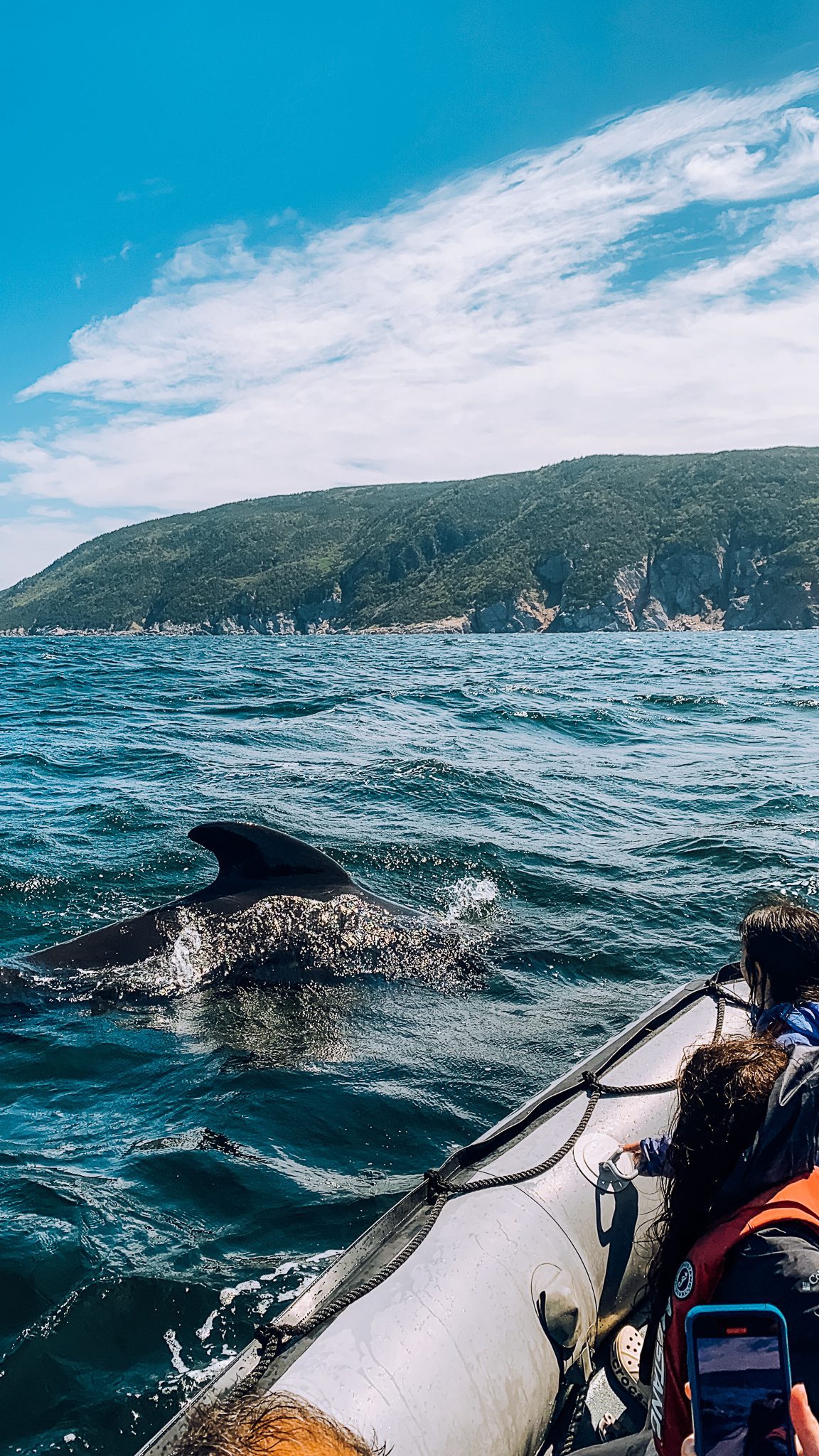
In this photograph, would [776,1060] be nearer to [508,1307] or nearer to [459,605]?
[508,1307]

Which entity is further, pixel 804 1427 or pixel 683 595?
pixel 683 595

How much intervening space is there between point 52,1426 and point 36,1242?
3.99 feet

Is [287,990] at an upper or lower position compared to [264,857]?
lower

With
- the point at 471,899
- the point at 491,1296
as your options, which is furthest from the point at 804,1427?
the point at 471,899

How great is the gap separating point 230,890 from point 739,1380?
6705mm

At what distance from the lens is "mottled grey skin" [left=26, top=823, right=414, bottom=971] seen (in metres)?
7.86

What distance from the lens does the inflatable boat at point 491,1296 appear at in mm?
3156

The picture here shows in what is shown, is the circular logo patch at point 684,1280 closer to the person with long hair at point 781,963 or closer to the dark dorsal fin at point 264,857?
the person with long hair at point 781,963

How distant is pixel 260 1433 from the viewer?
86.4 inches

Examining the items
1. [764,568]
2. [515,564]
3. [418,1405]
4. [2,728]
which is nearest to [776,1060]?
[418,1405]

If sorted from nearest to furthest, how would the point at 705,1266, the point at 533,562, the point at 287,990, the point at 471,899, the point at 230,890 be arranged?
the point at 705,1266 → the point at 287,990 → the point at 230,890 → the point at 471,899 → the point at 533,562

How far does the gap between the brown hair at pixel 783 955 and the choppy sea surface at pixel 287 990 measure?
2.89 meters

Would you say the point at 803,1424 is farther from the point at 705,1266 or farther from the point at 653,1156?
the point at 653,1156

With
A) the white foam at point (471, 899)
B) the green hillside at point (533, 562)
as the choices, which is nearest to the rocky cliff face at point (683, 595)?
the green hillside at point (533, 562)
